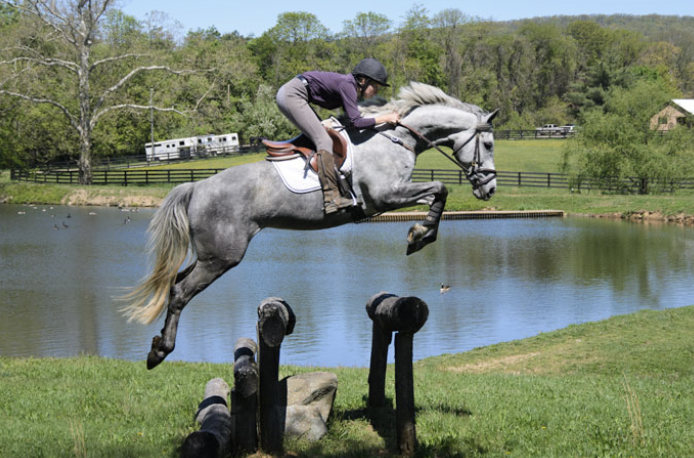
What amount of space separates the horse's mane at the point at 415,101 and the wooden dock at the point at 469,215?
26.7 metres

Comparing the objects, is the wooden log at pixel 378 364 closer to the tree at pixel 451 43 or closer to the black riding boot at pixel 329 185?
the black riding boot at pixel 329 185

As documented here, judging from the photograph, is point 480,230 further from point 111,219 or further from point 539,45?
point 539,45

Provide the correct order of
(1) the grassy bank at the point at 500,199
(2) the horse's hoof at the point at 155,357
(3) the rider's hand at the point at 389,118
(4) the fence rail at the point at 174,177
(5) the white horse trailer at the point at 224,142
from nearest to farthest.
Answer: (2) the horse's hoof at the point at 155,357 < (3) the rider's hand at the point at 389,118 < (1) the grassy bank at the point at 500,199 < (4) the fence rail at the point at 174,177 < (5) the white horse trailer at the point at 224,142

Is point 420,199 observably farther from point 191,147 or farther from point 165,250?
point 191,147

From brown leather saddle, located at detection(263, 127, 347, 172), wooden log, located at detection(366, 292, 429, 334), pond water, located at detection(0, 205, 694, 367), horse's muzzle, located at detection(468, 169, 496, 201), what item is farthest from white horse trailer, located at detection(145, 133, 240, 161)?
wooden log, located at detection(366, 292, 429, 334)

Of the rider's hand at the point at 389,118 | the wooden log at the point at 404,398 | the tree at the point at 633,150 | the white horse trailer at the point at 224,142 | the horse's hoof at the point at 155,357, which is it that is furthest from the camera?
the white horse trailer at the point at 224,142

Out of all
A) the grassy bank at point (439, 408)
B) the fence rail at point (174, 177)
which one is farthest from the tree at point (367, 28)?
the grassy bank at point (439, 408)

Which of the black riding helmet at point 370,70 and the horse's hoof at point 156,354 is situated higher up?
the black riding helmet at point 370,70

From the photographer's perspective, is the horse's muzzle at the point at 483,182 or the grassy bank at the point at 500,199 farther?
the grassy bank at the point at 500,199

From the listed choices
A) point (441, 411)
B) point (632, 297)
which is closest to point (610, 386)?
point (441, 411)

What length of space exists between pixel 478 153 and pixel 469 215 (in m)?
29.4

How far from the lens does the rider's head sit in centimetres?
629

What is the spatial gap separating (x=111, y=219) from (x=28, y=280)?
1426 cm

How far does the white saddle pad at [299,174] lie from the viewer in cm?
610
